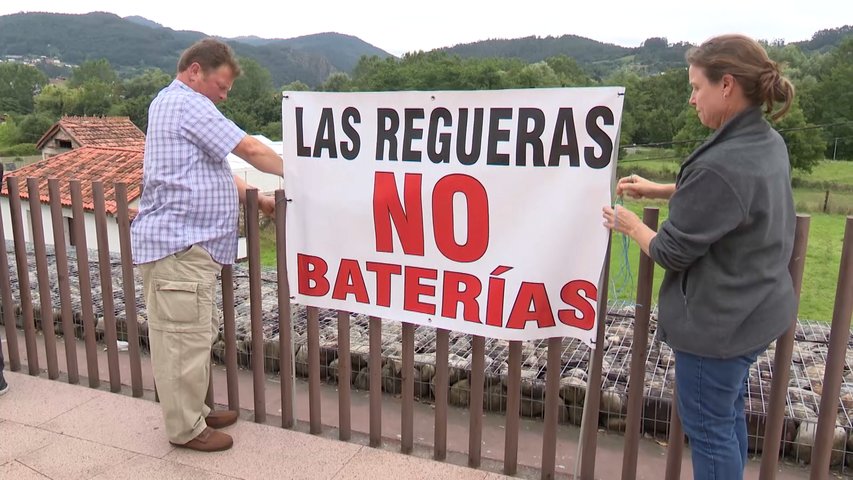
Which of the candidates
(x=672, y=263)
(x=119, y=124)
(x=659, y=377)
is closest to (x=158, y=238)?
(x=672, y=263)

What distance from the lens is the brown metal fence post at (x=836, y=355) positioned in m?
2.26

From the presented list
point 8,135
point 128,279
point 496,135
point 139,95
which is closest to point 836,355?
point 496,135

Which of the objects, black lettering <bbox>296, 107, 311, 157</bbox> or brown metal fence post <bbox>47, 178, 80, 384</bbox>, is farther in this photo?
brown metal fence post <bbox>47, 178, 80, 384</bbox>

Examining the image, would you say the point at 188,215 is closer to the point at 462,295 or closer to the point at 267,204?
the point at 267,204

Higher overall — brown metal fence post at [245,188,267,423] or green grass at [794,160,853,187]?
brown metal fence post at [245,188,267,423]

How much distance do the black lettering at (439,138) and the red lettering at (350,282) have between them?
2.03 ft

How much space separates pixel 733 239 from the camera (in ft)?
6.26

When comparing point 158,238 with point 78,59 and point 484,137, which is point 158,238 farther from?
point 78,59

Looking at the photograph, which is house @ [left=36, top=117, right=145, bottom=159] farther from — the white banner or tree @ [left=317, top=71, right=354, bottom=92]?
the white banner

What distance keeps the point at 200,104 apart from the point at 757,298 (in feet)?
7.15

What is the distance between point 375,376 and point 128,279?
1.43m

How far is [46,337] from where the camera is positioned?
380 cm

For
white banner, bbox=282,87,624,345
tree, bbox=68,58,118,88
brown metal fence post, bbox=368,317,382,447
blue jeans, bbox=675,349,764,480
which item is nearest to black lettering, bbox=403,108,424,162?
white banner, bbox=282,87,624,345

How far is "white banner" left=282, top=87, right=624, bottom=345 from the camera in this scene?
2.43 m
